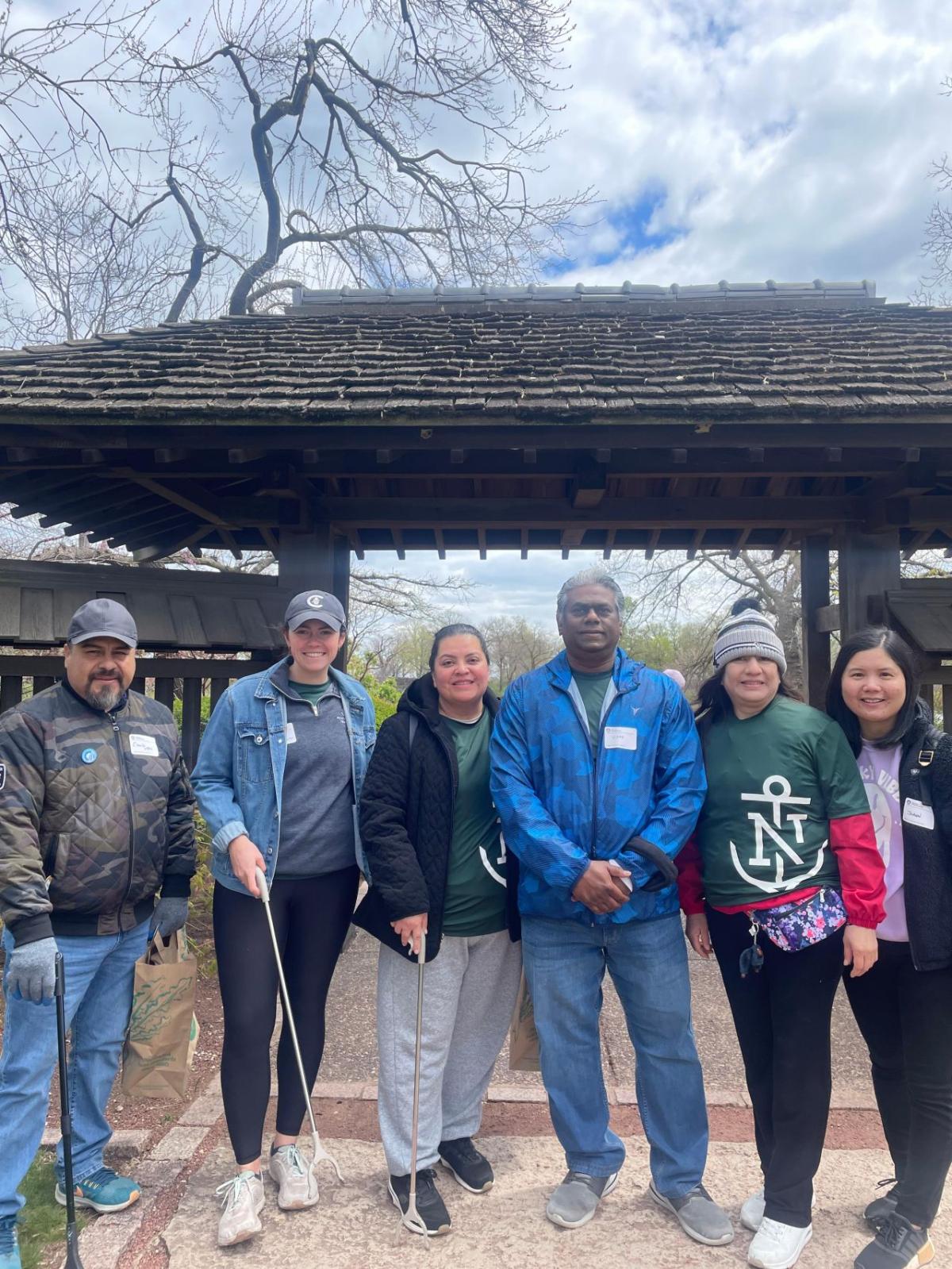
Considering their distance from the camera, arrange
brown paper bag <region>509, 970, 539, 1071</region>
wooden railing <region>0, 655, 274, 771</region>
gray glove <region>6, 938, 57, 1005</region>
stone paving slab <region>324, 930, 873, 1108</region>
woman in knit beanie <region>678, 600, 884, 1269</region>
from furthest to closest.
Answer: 1. wooden railing <region>0, 655, 274, 771</region>
2. stone paving slab <region>324, 930, 873, 1108</region>
3. brown paper bag <region>509, 970, 539, 1071</region>
4. woman in knit beanie <region>678, 600, 884, 1269</region>
5. gray glove <region>6, 938, 57, 1005</region>

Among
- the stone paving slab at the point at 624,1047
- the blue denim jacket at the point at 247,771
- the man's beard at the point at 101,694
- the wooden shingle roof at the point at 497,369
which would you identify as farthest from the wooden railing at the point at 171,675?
the man's beard at the point at 101,694

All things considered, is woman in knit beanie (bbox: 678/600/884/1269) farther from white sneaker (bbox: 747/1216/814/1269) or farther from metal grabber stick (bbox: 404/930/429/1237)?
metal grabber stick (bbox: 404/930/429/1237)

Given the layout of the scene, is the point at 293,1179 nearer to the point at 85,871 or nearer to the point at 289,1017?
the point at 289,1017

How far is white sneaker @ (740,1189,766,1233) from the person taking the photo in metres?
2.55

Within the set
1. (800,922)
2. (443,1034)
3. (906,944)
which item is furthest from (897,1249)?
(443,1034)

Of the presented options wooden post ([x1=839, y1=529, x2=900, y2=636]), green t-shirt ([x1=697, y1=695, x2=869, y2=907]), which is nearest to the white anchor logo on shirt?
green t-shirt ([x1=697, y1=695, x2=869, y2=907])

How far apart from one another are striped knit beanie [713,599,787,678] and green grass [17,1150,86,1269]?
2.76 meters

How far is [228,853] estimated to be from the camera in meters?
2.62

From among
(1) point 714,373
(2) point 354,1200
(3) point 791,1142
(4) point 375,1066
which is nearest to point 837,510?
(1) point 714,373

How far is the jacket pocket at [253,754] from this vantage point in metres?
2.72

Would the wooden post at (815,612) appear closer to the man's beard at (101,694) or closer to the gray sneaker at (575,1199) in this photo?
the gray sneaker at (575,1199)

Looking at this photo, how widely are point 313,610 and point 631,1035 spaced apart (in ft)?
5.75

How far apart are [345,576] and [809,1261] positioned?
14.1ft

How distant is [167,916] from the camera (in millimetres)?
2709
